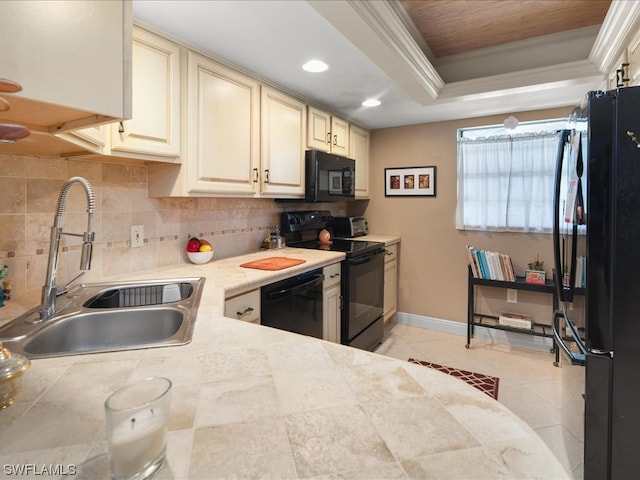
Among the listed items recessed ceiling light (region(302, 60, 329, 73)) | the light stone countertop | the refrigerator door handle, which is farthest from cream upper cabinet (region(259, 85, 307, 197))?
the refrigerator door handle

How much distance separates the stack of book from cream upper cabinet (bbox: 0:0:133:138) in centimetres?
306

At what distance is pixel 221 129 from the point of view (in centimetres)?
201

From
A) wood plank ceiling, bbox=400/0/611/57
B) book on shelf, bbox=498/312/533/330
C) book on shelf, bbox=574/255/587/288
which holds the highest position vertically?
wood plank ceiling, bbox=400/0/611/57

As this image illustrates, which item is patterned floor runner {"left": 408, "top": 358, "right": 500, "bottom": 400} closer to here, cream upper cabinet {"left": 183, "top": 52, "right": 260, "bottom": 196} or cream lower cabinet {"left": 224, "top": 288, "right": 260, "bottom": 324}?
cream lower cabinet {"left": 224, "top": 288, "right": 260, "bottom": 324}

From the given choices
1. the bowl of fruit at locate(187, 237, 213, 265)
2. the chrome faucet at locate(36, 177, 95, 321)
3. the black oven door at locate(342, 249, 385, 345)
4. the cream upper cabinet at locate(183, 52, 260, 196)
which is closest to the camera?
the chrome faucet at locate(36, 177, 95, 321)

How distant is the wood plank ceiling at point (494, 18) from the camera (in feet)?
6.56

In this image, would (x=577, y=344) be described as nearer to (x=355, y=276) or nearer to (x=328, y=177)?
(x=355, y=276)

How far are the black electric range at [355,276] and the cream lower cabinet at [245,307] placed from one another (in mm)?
936

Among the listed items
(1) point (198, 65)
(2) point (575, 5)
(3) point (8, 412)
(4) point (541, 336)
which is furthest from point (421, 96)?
(3) point (8, 412)

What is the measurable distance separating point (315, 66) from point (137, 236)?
1472 millimetres

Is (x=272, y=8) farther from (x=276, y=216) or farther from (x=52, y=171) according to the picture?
(x=276, y=216)

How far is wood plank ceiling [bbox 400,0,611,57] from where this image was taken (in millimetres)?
2000

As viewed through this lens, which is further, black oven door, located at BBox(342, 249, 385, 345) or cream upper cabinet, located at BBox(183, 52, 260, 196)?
black oven door, located at BBox(342, 249, 385, 345)

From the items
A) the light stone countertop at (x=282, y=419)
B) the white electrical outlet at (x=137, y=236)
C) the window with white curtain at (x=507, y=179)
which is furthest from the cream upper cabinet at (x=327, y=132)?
the light stone countertop at (x=282, y=419)
